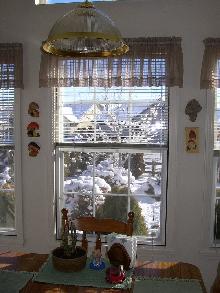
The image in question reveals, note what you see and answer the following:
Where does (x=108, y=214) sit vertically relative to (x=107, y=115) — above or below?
below

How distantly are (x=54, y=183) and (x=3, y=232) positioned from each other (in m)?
0.76

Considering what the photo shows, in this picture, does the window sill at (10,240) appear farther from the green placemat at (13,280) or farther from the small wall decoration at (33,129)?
the green placemat at (13,280)

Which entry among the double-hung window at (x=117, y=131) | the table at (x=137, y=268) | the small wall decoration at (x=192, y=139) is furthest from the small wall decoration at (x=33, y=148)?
the small wall decoration at (x=192, y=139)

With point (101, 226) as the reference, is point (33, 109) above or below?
above

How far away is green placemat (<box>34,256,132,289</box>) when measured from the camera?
2115 mm

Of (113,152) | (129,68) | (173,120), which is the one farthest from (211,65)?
(113,152)

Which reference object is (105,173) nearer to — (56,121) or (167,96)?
(56,121)

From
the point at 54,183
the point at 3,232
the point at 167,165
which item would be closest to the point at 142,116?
the point at 167,165

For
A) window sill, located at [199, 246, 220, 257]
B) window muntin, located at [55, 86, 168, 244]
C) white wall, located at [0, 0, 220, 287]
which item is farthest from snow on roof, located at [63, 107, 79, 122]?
window sill, located at [199, 246, 220, 257]

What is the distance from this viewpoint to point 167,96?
128 inches

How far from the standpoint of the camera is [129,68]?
3.14 meters

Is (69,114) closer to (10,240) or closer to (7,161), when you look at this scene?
(7,161)

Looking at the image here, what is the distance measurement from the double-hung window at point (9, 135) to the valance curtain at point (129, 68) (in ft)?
0.95

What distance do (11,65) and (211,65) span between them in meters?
1.80
